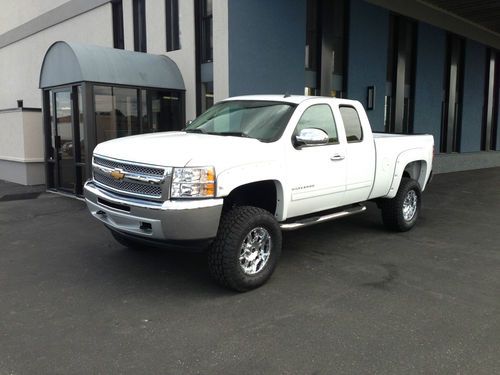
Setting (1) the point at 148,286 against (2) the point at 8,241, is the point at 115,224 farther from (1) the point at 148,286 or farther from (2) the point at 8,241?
(2) the point at 8,241

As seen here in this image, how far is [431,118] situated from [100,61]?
38.4 ft

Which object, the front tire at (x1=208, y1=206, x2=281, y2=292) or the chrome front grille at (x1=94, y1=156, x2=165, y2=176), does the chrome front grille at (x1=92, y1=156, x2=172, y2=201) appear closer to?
the chrome front grille at (x1=94, y1=156, x2=165, y2=176)

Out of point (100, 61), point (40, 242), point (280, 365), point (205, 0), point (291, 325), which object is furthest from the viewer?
point (205, 0)

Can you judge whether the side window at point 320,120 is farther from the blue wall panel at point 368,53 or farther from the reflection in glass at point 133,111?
the blue wall panel at point 368,53

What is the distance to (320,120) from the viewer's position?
6.07m

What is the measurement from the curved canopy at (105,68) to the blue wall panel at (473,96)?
12.4 m

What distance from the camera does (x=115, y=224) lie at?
4992 mm

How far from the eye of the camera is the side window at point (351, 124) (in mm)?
6395

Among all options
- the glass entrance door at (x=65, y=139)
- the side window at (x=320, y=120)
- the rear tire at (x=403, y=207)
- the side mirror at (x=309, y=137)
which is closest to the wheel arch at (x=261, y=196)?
the side mirror at (x=309, y=137)

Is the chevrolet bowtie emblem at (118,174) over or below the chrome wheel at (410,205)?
over

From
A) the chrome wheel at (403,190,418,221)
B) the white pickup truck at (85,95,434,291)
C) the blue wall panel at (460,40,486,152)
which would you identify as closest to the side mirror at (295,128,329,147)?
the white pickup truck at (85,95,434,291)

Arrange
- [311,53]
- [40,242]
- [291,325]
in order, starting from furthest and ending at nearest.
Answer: [311,53], [40,242], [291,325]

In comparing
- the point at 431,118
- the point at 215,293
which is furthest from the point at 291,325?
the point at 431,118

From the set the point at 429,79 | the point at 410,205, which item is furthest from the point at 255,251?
the point at 429,79
